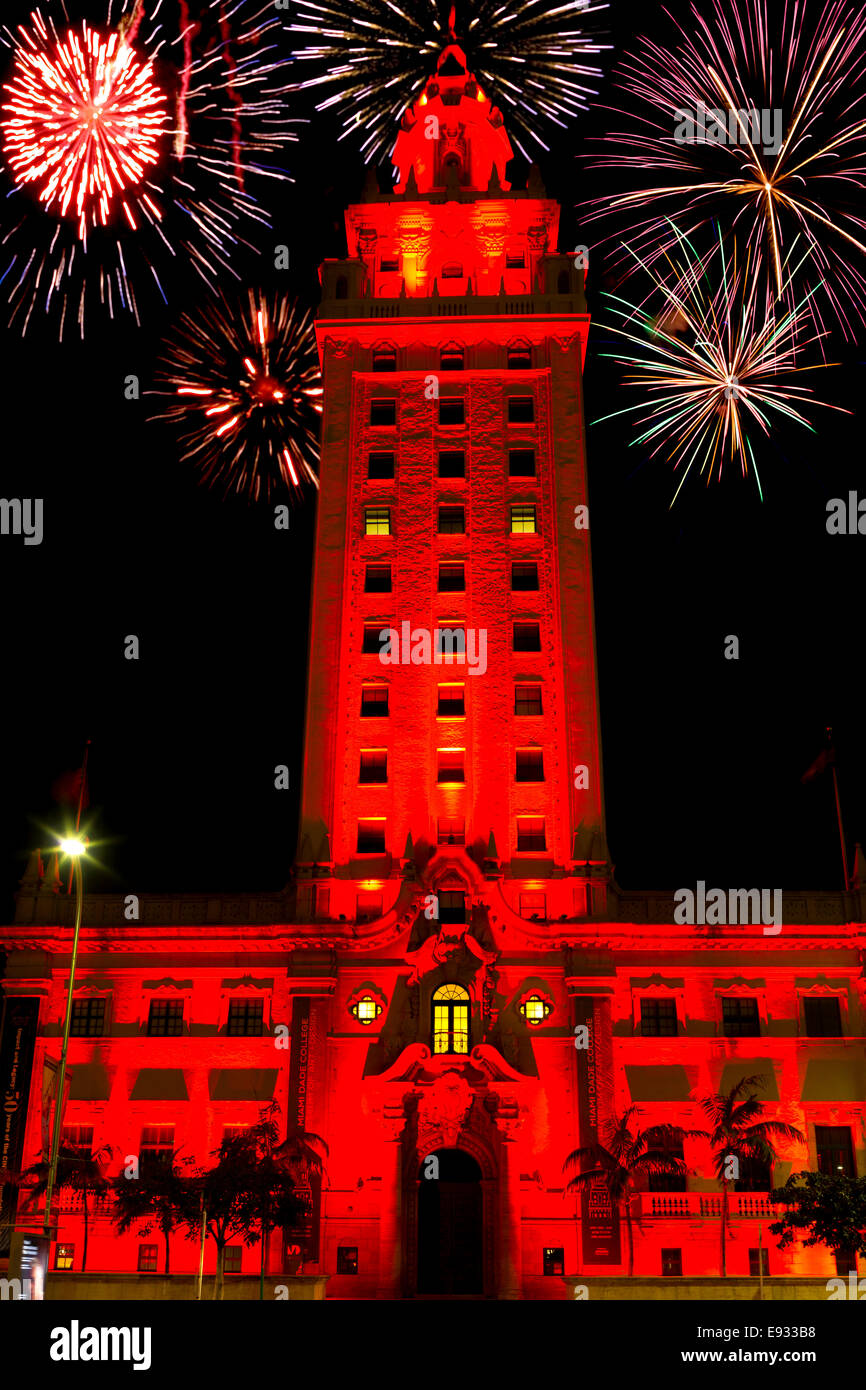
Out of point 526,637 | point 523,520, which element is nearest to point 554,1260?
point 526,637

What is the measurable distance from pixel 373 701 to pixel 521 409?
18.7 m

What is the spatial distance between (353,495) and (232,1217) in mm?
36615

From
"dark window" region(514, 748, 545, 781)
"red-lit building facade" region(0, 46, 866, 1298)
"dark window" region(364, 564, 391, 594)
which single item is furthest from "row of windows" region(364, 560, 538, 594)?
"dark window" region(514, 748, 545, 781)

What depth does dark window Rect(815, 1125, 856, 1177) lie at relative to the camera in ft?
182

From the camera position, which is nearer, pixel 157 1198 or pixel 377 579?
pixel 157 1198

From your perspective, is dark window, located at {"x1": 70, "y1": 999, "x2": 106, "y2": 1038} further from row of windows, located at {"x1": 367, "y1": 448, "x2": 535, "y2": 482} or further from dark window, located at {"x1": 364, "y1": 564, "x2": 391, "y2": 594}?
row of windows, located at {"x1": 367, "y1": 448, "x2": 535, "y2": 482}

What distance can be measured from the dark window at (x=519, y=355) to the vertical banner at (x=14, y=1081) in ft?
134

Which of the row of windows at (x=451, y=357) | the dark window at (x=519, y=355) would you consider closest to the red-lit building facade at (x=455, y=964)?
the dark window at (x=519, y=355)

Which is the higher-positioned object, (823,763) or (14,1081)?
(823,763)

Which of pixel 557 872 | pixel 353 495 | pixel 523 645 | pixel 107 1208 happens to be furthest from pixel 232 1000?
pixel 353 495

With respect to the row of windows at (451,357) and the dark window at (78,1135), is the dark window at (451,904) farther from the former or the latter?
the row of windows at (451,357)

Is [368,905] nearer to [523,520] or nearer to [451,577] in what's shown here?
[451,577]

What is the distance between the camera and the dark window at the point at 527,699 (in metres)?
65.2

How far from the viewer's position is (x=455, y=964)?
185 feet
